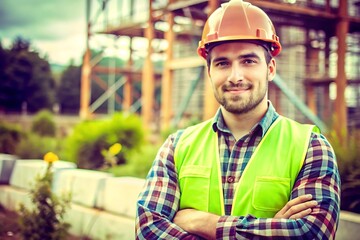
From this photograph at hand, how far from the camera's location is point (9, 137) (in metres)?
11.2

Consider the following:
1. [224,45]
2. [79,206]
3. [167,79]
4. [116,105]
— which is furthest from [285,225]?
[116,105]

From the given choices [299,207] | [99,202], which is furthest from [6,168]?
[299,207]

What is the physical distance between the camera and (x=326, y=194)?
221cm

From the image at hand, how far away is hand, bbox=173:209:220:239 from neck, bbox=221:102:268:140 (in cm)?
Answer: 46

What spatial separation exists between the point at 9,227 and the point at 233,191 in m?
3.94

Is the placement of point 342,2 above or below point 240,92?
above

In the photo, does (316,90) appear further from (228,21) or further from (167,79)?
(228,21)

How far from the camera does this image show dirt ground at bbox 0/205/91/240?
16.4ft

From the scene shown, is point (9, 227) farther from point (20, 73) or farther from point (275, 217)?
point (275, 217)

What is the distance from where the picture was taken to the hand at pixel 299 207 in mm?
2189

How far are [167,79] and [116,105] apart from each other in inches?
522

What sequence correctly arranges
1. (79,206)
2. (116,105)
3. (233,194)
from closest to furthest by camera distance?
(233,194), (79,206), (116,105)

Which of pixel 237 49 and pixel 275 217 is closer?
pixel 275 217

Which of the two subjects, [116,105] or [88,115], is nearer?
[88,115]
